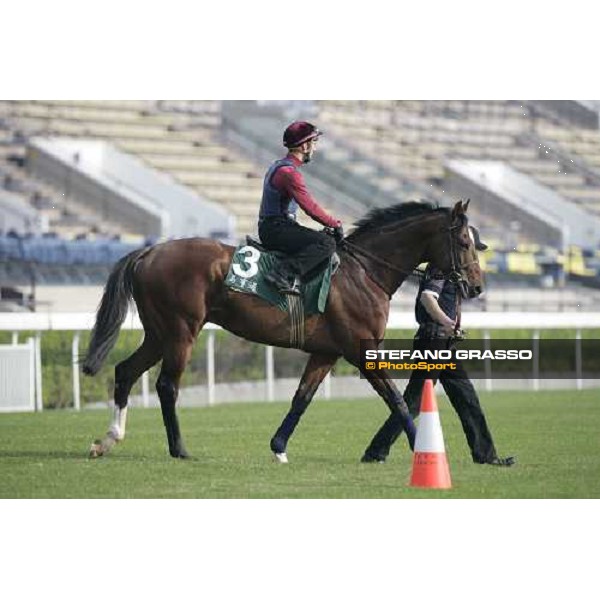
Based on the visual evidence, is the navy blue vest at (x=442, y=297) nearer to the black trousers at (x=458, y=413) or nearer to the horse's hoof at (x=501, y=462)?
the black trousers at (x=458, y=413)

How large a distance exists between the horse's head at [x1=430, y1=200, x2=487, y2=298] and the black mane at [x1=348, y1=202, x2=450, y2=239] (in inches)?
8.1

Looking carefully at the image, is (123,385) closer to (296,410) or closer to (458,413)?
(296,410)

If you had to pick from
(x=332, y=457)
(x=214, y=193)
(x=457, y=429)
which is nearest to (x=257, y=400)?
(x=214, y=193)

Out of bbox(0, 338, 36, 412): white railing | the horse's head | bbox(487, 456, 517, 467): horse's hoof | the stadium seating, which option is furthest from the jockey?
the stadium seating

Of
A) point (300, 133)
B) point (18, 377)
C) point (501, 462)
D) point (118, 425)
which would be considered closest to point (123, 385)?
point (118, 425)

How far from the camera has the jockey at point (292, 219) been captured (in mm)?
7961

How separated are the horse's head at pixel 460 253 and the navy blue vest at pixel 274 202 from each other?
811mm

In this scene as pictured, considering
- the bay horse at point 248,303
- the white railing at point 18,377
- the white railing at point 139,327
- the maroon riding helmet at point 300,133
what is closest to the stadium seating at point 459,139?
the white railing at point 139,327

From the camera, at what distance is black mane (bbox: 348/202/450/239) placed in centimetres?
837

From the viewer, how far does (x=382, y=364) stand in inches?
317

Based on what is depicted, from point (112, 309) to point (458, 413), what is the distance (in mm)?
1974

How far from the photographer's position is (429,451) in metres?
7.32

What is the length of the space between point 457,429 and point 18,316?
12.9ft

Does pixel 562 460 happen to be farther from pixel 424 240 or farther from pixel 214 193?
pixel 214 193
